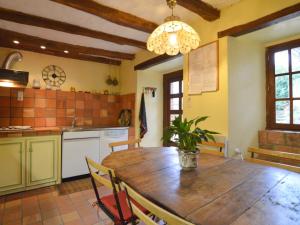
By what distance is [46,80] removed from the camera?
3.53 meters

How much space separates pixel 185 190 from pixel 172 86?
3.19 meters

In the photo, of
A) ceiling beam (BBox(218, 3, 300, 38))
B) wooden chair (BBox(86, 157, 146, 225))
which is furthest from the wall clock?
ceiling beam (BBox(218, 3, 300, 38))

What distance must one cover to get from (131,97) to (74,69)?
132 cm

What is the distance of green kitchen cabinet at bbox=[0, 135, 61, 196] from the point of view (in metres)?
2.45

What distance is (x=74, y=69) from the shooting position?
3863mm

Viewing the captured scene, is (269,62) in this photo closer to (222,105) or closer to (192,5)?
(222,105)

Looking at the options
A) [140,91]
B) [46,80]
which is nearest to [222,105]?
[140,91]

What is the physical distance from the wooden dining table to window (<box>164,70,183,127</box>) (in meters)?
2.34

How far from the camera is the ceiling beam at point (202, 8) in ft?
6.34

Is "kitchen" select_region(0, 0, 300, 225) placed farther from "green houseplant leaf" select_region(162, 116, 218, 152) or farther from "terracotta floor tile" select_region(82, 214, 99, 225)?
"green houseplant leaf" select_region(162, 116, 218, 152)

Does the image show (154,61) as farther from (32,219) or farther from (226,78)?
(32,219)

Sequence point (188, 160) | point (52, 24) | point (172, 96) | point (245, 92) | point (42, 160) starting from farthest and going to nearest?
point (172, 96) → point (42, 160) → point (52, 24) → point (245, 92) → point (188, 160)

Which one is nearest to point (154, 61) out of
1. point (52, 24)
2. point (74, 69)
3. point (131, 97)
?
point (131, 97)

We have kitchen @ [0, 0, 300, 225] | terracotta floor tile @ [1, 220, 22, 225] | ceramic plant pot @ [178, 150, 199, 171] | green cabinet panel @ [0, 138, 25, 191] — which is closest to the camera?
ceramic plant pot @ [178, 150, 199, 171]
